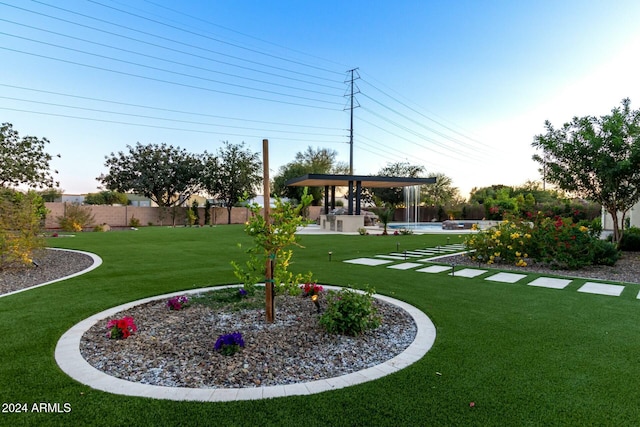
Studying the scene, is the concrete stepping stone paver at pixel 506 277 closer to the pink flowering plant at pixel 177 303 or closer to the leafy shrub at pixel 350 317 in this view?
the leafy shrub at pixel 350 317

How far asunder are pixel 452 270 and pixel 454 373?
448 centimetres

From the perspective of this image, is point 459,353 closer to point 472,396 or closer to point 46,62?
point 472,396

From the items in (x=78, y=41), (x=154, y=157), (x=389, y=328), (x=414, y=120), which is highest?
(x=414, y=120)

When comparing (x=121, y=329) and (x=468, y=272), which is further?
(x=468, y=272)

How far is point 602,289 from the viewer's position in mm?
5309

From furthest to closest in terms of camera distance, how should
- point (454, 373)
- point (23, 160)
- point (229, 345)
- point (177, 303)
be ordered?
1. point (23, 160)
2. point (177, 303)
3. point (229, 345)
4. point (454, 373)

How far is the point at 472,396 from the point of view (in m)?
2.18

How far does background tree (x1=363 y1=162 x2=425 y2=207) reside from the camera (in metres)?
34.7

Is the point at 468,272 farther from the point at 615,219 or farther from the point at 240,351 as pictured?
the point at 240,351

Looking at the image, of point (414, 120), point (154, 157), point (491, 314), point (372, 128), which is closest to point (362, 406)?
point (491, 314)

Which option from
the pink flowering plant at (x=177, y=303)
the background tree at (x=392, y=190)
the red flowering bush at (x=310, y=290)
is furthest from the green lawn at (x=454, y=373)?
the background tree at (x=392, y=190)

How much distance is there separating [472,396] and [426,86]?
16.8 meters

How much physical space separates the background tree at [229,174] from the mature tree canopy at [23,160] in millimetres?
9924

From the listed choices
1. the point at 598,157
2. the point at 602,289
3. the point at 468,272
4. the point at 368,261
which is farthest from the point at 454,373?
the point at 598,157
